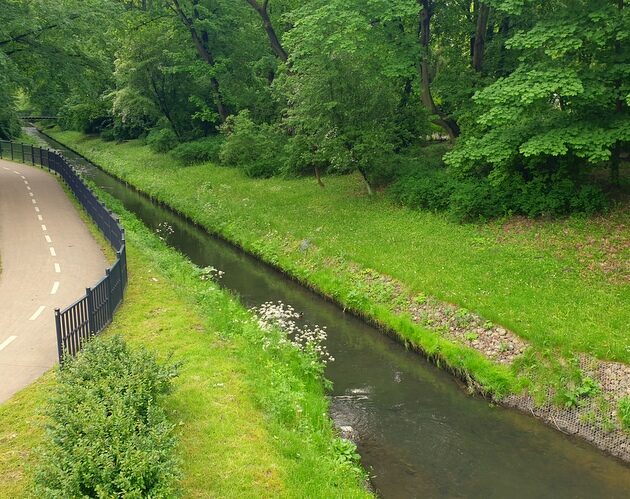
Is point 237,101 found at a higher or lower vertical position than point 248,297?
higher

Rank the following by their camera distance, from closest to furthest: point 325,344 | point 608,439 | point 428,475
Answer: point 428,475 < point 608,439 < point 325,344

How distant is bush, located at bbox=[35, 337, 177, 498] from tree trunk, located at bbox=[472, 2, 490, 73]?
22172 mm

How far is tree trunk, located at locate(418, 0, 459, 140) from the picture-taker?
2594 cm

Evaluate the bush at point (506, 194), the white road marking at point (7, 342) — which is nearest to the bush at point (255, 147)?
the bush at point (506, 194)

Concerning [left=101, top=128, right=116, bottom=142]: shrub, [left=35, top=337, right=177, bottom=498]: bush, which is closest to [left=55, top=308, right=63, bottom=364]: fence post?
[left=35, top=337, right=177, bottom=498]: bush

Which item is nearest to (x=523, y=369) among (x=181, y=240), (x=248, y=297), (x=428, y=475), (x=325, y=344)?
(x=428, y=475)

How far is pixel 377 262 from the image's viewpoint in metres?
19.5

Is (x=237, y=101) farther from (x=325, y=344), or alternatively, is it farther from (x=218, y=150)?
(x=325, y=344)

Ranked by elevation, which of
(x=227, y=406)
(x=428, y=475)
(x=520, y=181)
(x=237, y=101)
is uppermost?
(x=237, y=101)

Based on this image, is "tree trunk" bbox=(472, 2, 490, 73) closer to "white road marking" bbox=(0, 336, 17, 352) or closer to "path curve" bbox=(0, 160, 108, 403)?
"path curve" bbox=(0, 160, 108, 403)

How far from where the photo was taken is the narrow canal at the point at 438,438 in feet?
34.0

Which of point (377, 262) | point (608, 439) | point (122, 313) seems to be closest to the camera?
point (608, 439)

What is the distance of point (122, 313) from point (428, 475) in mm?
8713

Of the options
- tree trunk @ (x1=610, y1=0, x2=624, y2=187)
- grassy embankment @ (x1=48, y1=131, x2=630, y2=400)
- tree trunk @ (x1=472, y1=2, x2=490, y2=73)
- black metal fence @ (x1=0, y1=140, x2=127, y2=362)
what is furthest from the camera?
tree trunk @ (x1=472, y1=2, x2=490, y2=73)
